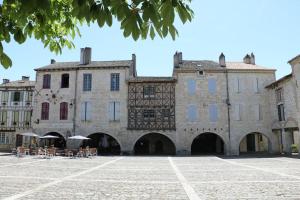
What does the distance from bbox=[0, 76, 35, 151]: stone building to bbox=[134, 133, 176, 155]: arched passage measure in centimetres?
1211

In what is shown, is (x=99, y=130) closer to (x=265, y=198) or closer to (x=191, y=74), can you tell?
(x=191, y=74)

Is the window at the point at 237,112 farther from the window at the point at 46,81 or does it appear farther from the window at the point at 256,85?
the window at the point at 46,81

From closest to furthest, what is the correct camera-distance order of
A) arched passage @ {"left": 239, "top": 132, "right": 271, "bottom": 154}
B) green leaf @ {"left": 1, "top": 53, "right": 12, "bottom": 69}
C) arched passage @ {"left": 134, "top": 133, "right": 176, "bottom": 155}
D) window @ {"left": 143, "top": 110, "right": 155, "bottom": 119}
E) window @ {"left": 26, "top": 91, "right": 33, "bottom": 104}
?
green leaf @ {"left": 1, "top": 53, "right": 12, "bottom": 69} < window @ {"left": 143, "top": 110, "right": 155, "bottom": 119} < arched passage @ {"left": 134, "top": 133, "right": 176, "bottom": 155} < window @ {"left": 26, "top": 91, "right": 33, "bottom": 104} < arched passage @ {"left": 239, "top": 132, "right": 271, "bottom": 154}

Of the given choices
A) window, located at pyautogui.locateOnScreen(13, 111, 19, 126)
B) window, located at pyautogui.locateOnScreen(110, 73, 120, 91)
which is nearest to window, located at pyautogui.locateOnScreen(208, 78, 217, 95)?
window, located at pyautogui.locateOnScreen(110, 73, 120, 91)

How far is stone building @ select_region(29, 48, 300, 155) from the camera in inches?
1118

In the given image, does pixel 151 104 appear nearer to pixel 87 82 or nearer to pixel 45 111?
pixel 87 82

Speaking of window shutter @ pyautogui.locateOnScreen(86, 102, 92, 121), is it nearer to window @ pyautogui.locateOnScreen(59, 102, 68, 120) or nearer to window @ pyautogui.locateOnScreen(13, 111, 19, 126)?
window @ pyautogui.locateOnScreen(59, 102, 68, 120)

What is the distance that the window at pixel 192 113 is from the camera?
93.7 ft

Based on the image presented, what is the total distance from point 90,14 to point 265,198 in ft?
22.0

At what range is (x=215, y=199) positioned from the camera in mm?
7180

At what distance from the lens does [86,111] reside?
2947 cm

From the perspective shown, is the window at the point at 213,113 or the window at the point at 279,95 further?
the window at the point at 213,113

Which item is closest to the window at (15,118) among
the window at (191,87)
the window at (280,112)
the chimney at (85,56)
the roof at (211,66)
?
Result: the chimney at (85,56)

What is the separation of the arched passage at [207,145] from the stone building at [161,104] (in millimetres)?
3573
